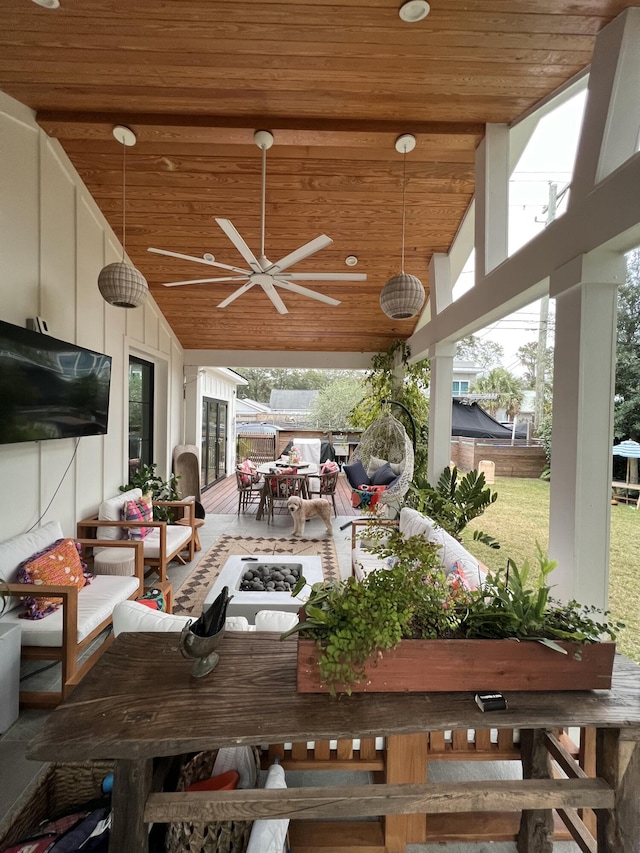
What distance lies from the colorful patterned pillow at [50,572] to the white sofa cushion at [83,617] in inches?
2.2

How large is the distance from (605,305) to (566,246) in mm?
382

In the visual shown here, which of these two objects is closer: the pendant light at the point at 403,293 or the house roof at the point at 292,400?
the pendant light at the point at 403,293

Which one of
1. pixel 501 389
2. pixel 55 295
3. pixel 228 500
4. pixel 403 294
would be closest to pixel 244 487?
pixel 228 500

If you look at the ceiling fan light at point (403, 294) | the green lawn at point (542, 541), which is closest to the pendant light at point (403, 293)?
the ceiling fan light at point (403, 294)

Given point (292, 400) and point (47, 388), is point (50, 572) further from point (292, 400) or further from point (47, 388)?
point (292, 400)

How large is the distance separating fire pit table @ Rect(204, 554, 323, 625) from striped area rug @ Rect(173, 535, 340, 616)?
0.73 feet

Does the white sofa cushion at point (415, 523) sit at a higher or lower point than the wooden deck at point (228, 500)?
higher

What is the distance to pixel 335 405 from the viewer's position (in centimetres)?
1778

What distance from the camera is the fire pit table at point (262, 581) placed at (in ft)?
10.2

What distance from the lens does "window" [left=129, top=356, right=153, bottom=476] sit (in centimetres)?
534

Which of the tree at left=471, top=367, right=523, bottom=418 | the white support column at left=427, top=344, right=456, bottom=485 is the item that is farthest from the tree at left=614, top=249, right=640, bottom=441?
the tree at left=471, top=367, right=523, bottom=418

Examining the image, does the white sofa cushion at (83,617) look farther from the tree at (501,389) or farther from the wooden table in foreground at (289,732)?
the tree at (501,389)

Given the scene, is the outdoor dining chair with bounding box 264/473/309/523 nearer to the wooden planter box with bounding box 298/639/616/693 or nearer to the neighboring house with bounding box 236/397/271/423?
the wooden planter box with bounding box 298/639/616/693

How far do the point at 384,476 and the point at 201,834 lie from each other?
16.6 ft
